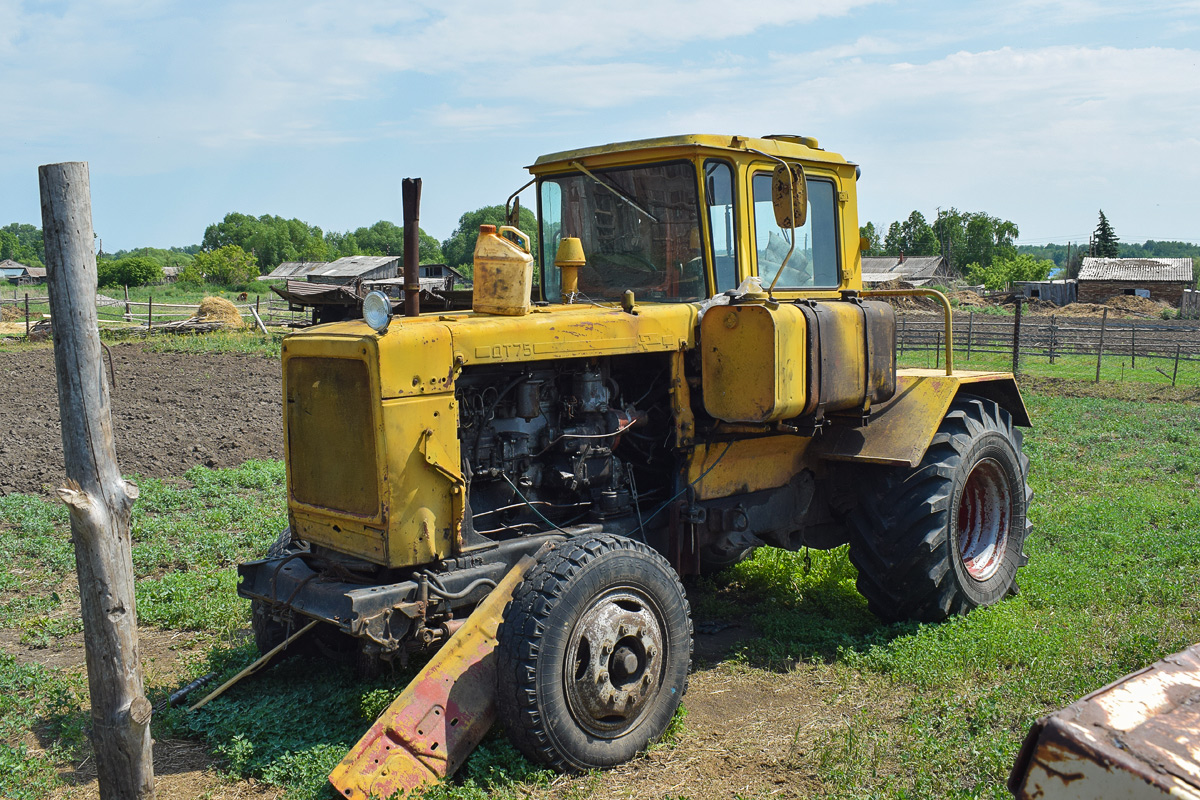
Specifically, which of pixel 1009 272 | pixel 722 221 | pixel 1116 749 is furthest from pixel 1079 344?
pixel 1009 272

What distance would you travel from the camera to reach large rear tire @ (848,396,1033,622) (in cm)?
554

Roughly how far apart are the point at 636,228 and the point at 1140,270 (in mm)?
49426

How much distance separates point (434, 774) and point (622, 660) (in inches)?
36.6

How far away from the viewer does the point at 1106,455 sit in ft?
36.0

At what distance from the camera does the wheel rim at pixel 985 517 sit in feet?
20.5

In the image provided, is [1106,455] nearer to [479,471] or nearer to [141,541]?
[479,471]

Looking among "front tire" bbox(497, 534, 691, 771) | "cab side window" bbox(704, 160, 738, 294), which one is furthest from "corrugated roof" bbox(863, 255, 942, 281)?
"front tire" bbox(497, 534, 691, 771)

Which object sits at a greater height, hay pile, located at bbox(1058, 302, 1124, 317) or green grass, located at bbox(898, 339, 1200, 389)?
hay pile, located at bbox(1058, 302, 1124, 317)

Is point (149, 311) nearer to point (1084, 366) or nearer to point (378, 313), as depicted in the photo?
point (1084, 366)

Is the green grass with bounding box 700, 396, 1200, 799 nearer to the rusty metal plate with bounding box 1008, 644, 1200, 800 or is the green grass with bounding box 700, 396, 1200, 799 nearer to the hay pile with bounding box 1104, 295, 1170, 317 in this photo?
the rusty metal plate with bounding box 1008, 644, 1200, 800

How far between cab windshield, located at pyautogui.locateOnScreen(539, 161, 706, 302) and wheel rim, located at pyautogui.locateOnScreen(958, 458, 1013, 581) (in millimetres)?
2527

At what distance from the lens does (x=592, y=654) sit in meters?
4.10

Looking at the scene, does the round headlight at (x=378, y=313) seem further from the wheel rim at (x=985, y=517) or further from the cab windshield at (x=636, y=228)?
the wheel rim at (x=985, y=517)

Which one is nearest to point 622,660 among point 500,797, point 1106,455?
point 500,797
